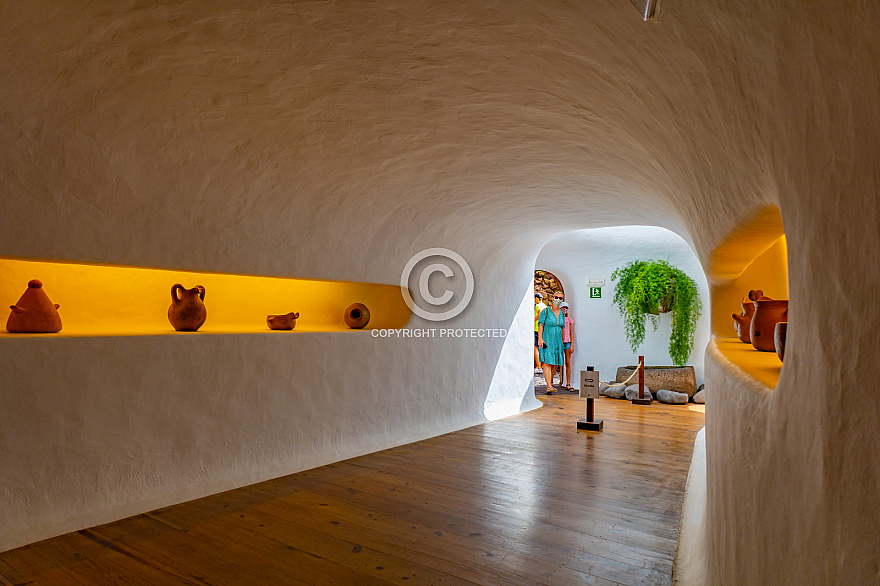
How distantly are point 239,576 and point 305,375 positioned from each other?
6.15ft

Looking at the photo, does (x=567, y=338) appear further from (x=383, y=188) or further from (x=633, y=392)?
(x=383, y=188)

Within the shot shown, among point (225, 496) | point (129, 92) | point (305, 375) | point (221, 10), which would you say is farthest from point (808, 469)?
point (305, 375)

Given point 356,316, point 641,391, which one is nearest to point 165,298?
point 356,316

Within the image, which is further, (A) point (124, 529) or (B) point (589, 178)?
(B) point (589, 178)

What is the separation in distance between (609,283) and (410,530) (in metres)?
6.97

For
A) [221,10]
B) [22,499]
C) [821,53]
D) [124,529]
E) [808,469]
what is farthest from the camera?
[124,529]

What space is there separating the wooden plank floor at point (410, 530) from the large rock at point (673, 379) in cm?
379

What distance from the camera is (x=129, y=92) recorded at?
251 cm

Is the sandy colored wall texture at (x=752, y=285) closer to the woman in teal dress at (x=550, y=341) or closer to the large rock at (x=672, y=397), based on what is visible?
the large rock at (x=672, y=397)

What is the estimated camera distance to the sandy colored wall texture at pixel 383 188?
2.37 feet

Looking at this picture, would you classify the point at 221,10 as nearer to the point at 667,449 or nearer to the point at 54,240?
the point at 54,240

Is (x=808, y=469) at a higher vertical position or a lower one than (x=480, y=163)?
lower

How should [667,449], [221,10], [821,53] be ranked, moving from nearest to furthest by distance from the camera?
1. [821,53]
2. [221,10]
3. [667,449]

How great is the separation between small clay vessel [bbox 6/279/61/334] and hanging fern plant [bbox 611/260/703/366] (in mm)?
7430
